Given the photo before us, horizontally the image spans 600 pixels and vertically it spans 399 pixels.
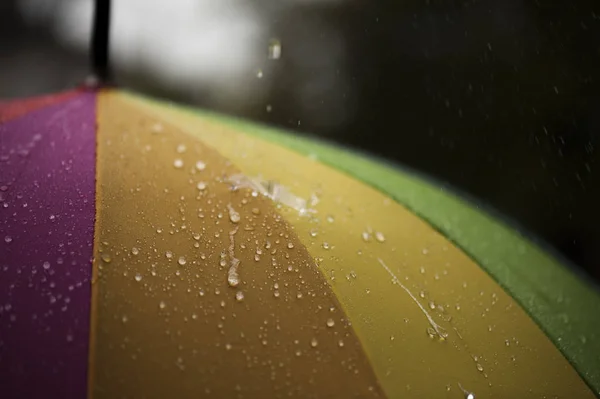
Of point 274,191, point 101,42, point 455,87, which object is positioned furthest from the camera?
point 455,87

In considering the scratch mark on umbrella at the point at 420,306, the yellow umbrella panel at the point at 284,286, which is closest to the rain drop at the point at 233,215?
the yellow umbrella panel at the point at 284,286

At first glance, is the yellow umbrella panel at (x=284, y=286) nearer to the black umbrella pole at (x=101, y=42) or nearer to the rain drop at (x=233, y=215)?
the rain drop at (x=233, y=215)

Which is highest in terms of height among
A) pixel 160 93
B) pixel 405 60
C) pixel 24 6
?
pixel 24 6

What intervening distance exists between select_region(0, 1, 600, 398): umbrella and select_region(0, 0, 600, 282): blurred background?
101 centimetres

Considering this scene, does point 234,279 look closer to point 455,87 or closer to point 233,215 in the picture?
point 233,215

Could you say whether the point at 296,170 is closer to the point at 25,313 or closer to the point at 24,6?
the point at 25,313

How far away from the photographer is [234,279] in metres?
1.16

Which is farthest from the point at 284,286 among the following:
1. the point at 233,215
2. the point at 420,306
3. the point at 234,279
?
the point at 420,306

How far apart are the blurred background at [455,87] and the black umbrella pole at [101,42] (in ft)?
1.53

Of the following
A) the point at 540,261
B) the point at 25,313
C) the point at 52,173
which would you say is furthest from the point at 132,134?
the point at 540,261

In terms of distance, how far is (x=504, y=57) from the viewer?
6281mm

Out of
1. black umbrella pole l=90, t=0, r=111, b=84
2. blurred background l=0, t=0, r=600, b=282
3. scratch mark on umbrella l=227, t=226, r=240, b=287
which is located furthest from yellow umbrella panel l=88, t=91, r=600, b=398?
blurred background l=0, t=0, r=600, b=282

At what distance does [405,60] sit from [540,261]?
6.30m

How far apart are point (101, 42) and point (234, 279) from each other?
1199mm
